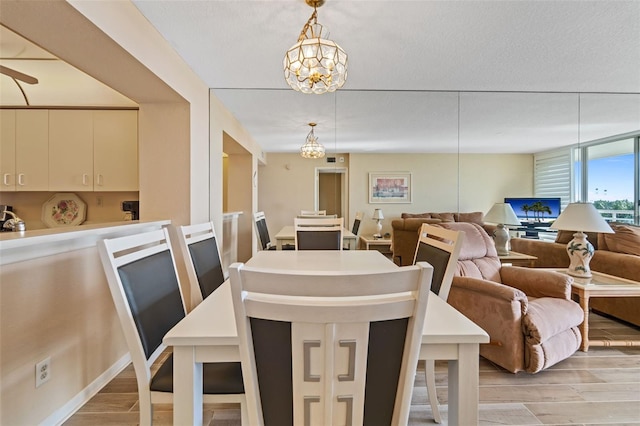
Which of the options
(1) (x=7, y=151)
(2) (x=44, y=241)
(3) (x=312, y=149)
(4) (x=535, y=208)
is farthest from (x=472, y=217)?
(1) (x=7, y=151)

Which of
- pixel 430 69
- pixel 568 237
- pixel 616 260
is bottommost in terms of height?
pixel 616 260

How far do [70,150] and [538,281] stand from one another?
14.2ft

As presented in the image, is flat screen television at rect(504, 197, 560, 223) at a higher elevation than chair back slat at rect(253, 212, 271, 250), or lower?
higher

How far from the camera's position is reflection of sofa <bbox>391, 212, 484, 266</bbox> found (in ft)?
11.5

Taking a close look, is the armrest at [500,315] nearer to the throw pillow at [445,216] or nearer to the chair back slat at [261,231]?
the throw pillow at [445,216]

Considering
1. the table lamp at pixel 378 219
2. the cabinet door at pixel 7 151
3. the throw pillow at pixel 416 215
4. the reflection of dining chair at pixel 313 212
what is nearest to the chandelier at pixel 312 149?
the reflection of dining chair at pixel 313 212

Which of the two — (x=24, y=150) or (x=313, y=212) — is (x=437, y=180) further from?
(x=24, y=150)

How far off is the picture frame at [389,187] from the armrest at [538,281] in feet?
4.60

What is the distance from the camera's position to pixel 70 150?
277 centimetres

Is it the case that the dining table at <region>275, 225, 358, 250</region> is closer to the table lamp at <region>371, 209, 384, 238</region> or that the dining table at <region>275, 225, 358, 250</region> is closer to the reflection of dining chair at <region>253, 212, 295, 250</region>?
the reflection of dining chair at <region>253, 212, 295, 250</region>

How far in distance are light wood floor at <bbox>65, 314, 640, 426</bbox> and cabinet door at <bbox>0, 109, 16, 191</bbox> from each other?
2.15 metres

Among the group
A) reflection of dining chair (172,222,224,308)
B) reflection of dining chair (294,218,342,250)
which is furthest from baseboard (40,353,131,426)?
reflection of dining chair (294,218,342,250)

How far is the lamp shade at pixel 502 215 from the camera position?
346 centimetres

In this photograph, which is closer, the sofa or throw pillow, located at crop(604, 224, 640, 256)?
the sofa
